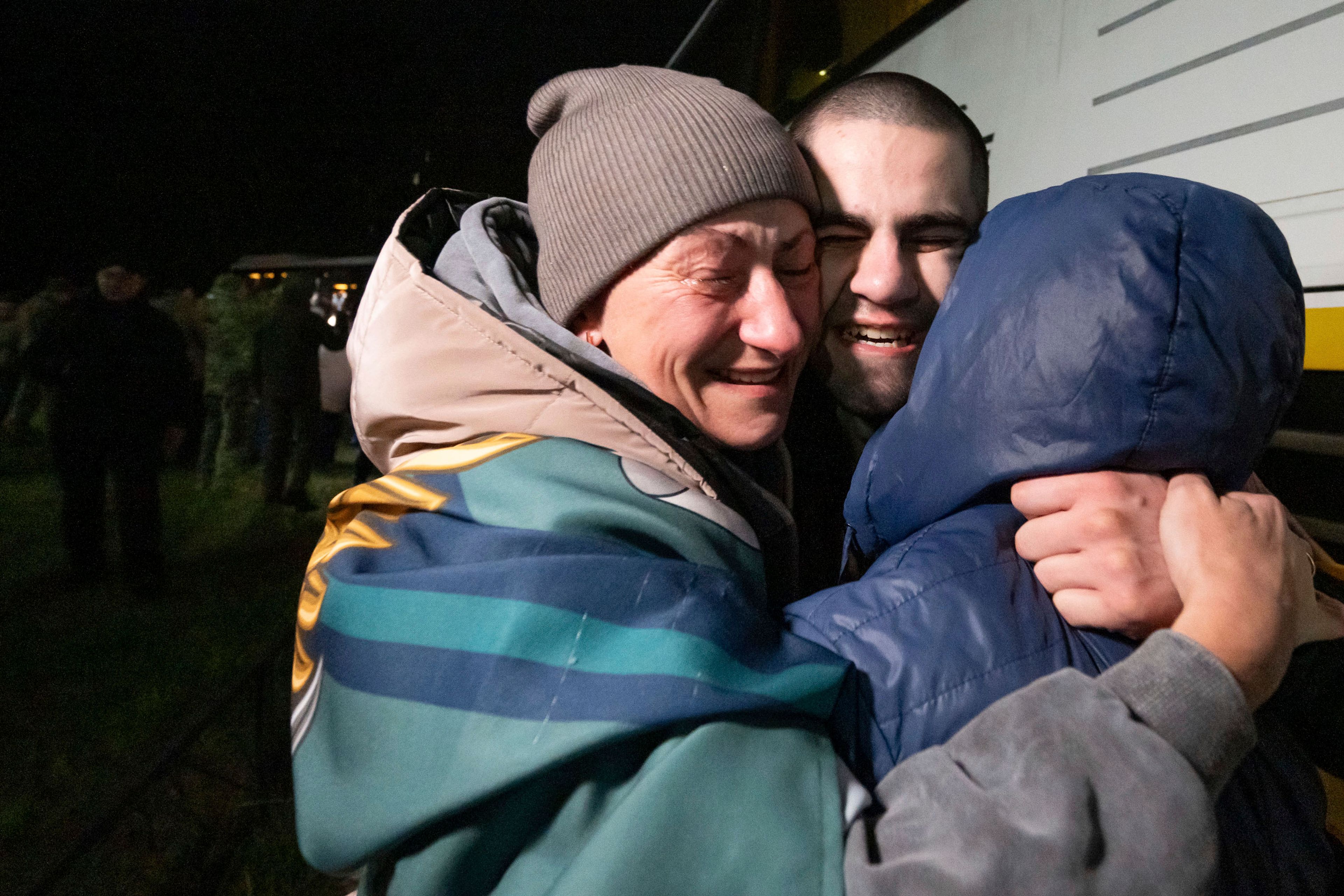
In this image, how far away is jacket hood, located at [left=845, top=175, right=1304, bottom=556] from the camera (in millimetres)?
867

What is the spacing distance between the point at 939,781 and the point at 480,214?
122cm

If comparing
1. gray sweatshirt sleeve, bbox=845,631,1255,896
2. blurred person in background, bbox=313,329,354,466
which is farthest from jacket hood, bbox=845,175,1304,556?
blurred person in background, bbox=313,329,354,466

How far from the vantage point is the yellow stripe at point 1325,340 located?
62.6 inches

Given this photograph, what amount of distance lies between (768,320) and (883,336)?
331 mm

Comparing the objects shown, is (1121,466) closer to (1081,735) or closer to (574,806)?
(1081,735)

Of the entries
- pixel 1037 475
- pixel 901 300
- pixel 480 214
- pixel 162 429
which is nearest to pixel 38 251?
pixel 162 429

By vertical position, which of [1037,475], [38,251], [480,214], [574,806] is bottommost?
[38,251]

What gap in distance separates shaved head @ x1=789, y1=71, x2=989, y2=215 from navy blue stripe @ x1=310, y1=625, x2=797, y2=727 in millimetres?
1241

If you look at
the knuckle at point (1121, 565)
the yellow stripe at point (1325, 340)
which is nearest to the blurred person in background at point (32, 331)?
the knuckle at point (1121, 565)

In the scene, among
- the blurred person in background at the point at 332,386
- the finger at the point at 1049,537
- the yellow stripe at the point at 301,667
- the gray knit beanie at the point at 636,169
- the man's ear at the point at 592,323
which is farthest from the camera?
the blurred person in background at the point at 332,386

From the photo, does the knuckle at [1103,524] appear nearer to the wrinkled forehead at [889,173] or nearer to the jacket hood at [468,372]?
the jacket hood at [468,372]

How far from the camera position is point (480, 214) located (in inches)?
57.6

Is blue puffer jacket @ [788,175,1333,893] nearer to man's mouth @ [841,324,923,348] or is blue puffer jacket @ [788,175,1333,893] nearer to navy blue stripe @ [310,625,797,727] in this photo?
navy blue stripe @ [310,625,797,727]

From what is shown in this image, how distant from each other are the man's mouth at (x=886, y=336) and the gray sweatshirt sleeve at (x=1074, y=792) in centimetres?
81
